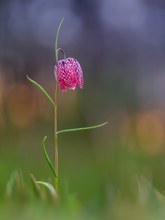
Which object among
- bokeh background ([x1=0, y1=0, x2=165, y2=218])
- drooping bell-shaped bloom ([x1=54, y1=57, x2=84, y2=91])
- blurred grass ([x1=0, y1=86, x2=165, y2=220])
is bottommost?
blurred grass ([x1=0, y1=86, x2=165, y2=220])

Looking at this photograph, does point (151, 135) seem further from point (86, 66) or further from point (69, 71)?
point (86, 66)

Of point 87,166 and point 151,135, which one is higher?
point 151,135

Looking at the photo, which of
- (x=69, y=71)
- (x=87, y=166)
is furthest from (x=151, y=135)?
(x=69, y=71)

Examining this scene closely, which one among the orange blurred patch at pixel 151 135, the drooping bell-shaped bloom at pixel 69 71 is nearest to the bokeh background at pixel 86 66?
the orange blurred patch at pixel 151 135

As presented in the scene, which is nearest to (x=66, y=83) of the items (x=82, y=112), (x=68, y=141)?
(x=68, y=141)

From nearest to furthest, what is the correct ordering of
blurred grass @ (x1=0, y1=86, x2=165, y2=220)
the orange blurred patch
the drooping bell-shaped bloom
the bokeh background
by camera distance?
1. blurred grass @ (x1=0, y1=86, x2=165, y2=220)
2. the drooping bell-shaped bloom
3. the orange blurred patch
4. the bokeh background

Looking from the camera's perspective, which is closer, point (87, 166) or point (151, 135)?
point (87, 166)

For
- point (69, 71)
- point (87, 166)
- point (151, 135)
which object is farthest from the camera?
point (151, 135)

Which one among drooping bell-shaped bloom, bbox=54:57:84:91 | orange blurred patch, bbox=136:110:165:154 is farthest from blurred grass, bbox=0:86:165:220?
drooping bell-shaped bloom, bbox=54:57:84:91

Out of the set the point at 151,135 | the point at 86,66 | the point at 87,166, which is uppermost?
the point at 86,66

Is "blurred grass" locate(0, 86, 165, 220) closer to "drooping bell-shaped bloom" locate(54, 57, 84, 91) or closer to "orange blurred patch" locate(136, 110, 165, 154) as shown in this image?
"orange blurred patch" locate(136, 110, 165, 154)

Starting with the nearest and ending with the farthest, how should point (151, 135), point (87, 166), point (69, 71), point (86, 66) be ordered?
point (69, 71)
point (87, 166)
point (151, 135)
point (86, 66)

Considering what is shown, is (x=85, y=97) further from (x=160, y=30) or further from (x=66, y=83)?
(x=66, y=83)
